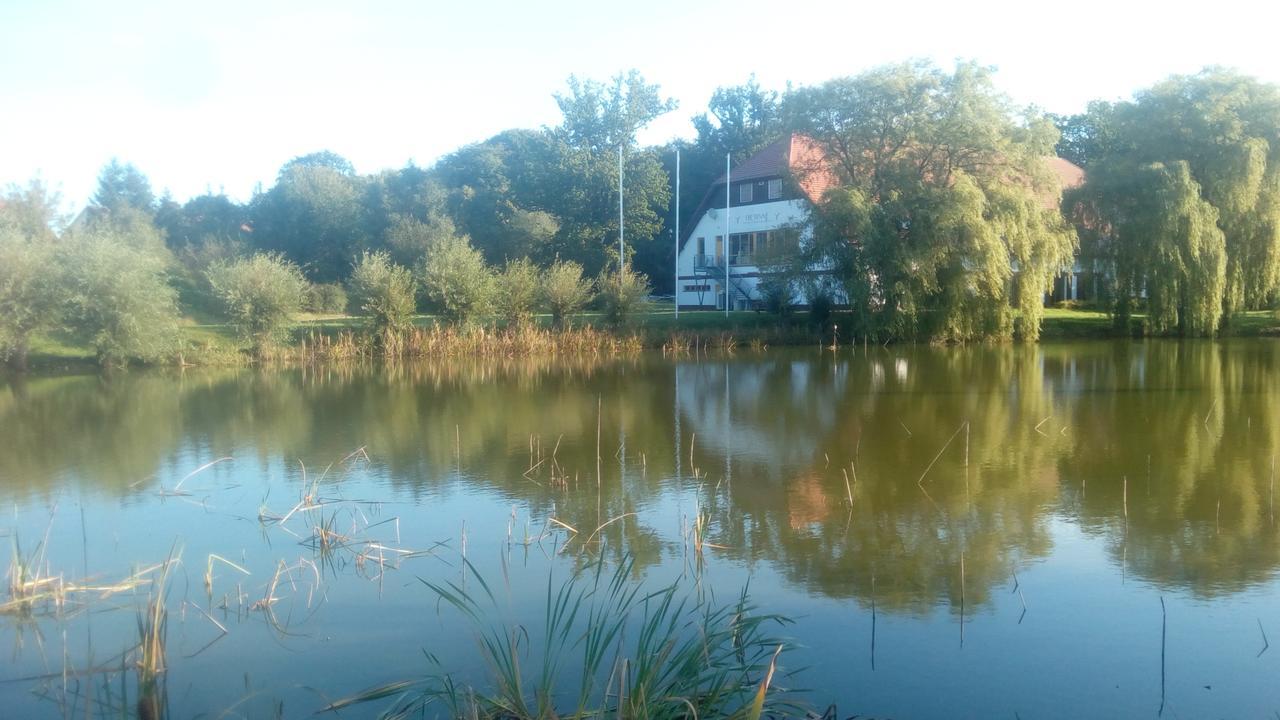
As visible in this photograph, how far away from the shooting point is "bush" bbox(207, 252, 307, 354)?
92.4 feet

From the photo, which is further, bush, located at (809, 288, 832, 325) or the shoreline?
bush, located at (809, 288, 832, 325)

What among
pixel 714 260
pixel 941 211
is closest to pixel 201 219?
pixel 714 260

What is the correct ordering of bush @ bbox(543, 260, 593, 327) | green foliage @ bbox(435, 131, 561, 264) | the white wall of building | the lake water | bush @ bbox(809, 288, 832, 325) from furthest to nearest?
green foliage @ bbox(435, 131, 561, 264)
the white wall of building
bush @ bbox(809, 288, 832, 325)
bush @ bbox(543, 260, 593, 327)
the lake water

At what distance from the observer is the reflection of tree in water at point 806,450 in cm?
809

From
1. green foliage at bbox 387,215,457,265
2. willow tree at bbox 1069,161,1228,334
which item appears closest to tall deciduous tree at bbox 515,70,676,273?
green foliage at bbox 387,215,457,265

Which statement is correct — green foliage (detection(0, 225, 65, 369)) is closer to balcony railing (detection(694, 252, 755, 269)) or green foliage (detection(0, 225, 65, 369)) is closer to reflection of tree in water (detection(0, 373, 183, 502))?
reflection of tree in water (detection(0, 373, 183, 502))

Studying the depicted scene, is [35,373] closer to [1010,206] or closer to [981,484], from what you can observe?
[981,484]

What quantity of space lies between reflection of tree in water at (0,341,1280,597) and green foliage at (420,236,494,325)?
7058 millimetres

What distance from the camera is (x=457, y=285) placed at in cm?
3105

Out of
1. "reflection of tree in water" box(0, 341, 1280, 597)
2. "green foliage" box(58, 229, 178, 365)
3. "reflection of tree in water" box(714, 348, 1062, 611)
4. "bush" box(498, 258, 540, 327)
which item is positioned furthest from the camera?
"bush" box(498, 258, 540, 327)

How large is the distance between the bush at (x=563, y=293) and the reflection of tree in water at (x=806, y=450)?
8982mm

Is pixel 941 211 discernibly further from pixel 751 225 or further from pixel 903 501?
pixel 903 501

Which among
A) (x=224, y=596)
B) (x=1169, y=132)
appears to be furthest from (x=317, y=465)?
(x=1169, y=132)

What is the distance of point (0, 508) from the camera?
9844 mm
